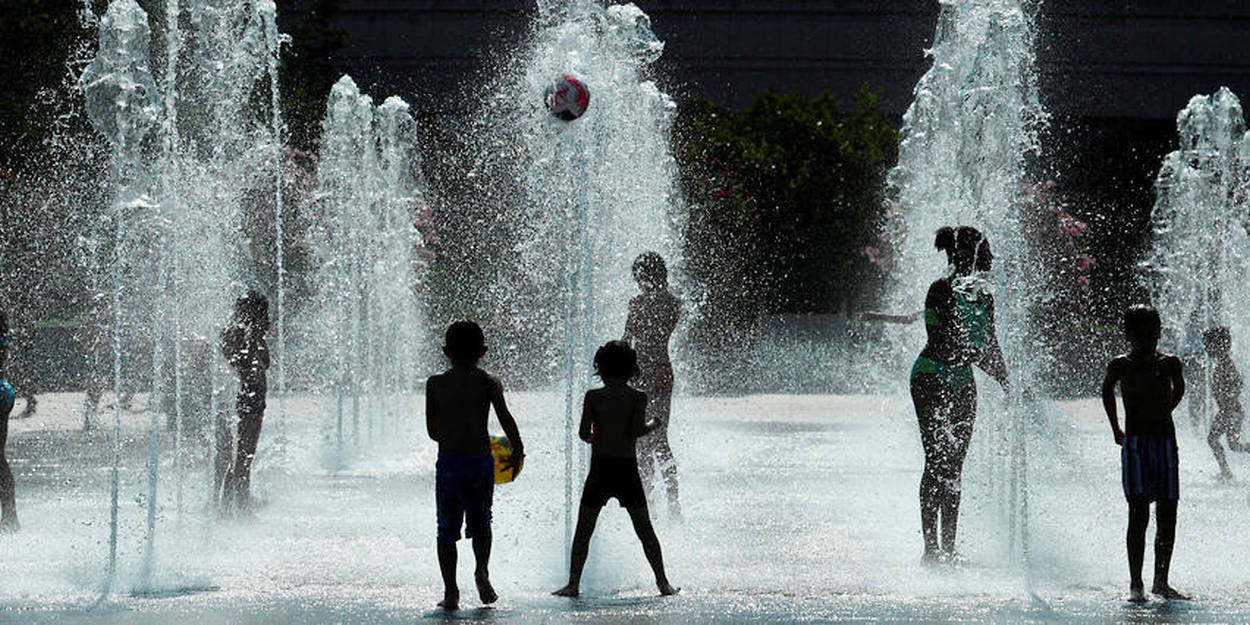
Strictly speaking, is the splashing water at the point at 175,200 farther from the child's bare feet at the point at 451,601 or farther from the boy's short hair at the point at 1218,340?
the boy's short hair at the point at 1218,340

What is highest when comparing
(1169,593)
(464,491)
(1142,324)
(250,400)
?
(1142,324)

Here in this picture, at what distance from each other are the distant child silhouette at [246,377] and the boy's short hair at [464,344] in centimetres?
295

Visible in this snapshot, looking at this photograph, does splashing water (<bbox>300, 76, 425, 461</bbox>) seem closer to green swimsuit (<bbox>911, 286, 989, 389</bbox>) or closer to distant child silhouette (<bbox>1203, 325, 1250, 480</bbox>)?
distant child silhouette (<bbox>1203, 325, 1250, 480</bbox>)

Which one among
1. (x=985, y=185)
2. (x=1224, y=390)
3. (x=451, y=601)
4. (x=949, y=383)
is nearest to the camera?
(x=451, y=601)

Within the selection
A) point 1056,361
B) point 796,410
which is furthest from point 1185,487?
point 1056,361

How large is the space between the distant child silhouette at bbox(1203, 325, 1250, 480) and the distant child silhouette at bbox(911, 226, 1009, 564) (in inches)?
177

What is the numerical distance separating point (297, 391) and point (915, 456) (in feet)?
36.1

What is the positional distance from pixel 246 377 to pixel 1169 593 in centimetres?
484

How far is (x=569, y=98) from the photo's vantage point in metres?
10.0

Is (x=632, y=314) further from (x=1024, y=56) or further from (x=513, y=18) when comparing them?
(x=513, y=18)

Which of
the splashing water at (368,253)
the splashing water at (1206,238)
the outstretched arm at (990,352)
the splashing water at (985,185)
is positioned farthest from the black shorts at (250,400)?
the splashing water at (1206,238)

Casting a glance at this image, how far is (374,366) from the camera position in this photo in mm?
19391

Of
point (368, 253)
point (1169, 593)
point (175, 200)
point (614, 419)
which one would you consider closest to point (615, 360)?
point (614, 419)

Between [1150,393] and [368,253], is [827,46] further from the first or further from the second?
[1150,393]
